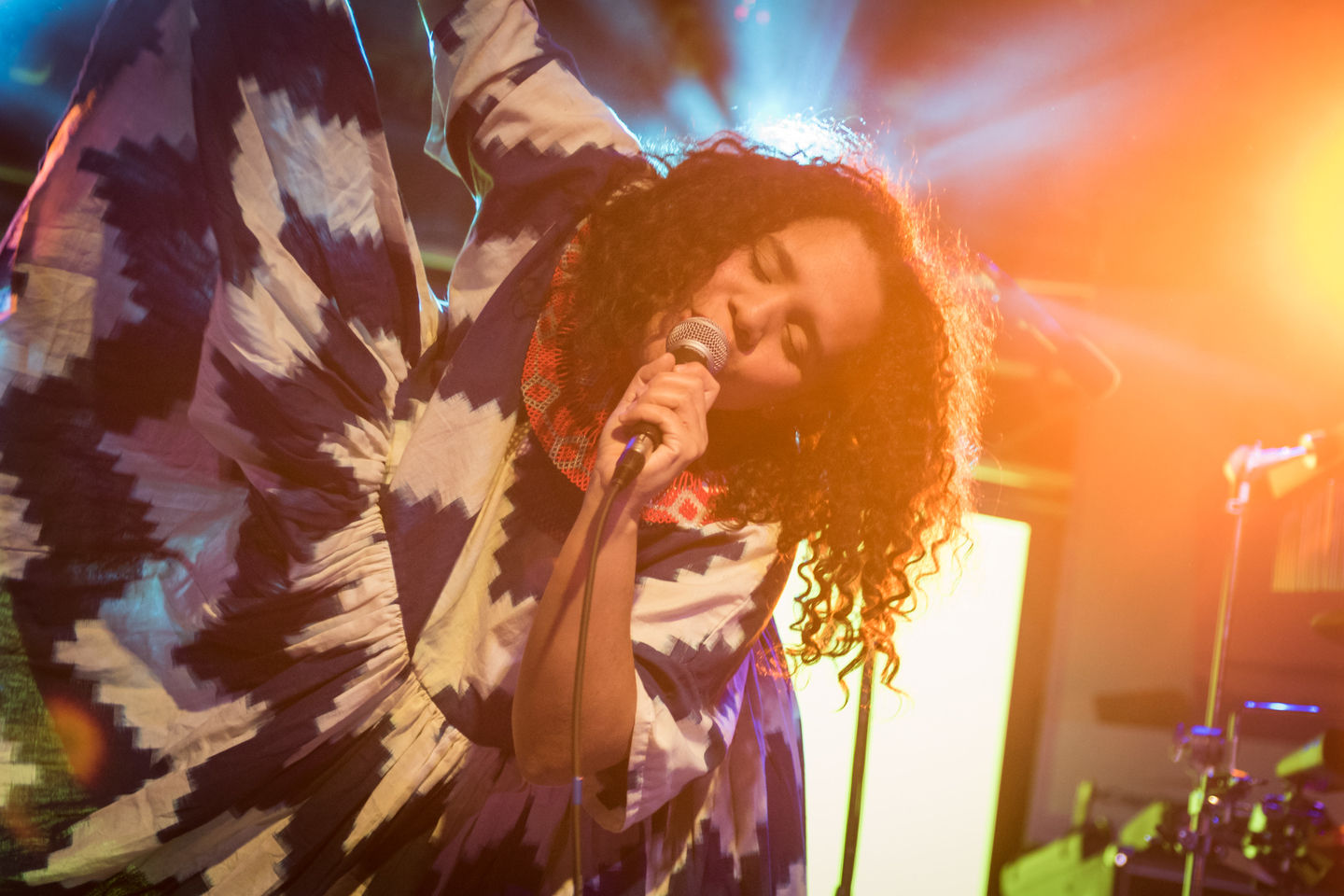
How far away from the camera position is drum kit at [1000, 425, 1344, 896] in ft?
7.20

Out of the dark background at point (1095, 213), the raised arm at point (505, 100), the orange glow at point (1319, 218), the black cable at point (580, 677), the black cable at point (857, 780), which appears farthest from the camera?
the orange glow at point (1319, 218)

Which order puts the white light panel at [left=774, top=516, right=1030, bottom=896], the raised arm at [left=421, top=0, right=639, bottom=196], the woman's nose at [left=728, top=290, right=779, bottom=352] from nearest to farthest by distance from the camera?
the woman's nose at [left=728, top=290, right=779, bottom=352], the raised arm at [left=421, top=0, right=639, bottom=196], the white light panel at [left=774, top=516, right=1030, bottom=896]

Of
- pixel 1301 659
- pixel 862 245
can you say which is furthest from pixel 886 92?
pixel 1301 659

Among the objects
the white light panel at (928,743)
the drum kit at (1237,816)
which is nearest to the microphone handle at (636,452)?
the white light panel at (928,743)

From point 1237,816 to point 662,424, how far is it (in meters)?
2.38

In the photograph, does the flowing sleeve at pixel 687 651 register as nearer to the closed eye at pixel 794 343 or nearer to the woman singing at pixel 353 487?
the woman singing at pixel 353 487

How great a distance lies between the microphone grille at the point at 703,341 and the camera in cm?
87

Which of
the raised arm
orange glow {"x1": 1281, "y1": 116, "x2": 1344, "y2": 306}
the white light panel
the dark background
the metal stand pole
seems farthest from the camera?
orange glow {"x1": 1281, "y1": 116, "x2": 1344, "y2": 306}

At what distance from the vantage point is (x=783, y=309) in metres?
1.02

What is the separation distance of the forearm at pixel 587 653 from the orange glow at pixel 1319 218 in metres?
2.58

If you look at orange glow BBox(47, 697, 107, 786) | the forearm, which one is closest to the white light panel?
the forearm

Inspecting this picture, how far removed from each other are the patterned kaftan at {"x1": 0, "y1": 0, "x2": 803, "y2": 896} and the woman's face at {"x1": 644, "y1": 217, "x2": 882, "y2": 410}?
27 cm

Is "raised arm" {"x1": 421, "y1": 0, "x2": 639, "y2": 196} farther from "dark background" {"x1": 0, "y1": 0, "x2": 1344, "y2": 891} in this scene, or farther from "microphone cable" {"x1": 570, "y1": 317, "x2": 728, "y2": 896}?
"dark background" {"x1": 0, "y1": 0, "x2": 1344, "y2": 891}

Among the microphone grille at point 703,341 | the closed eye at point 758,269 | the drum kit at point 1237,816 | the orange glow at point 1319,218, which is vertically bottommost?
the drum kit at point 1237,816
